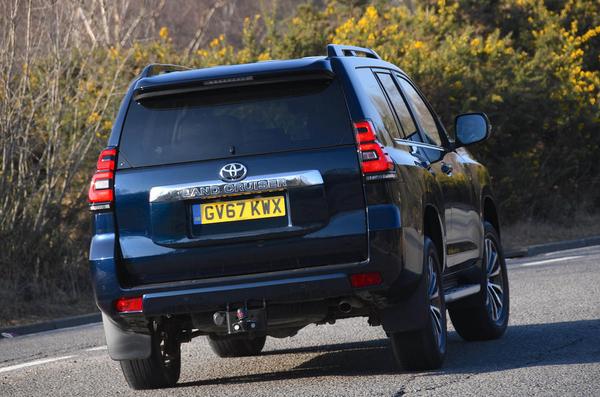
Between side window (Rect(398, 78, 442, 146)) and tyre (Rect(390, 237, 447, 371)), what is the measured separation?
1376 millimetres

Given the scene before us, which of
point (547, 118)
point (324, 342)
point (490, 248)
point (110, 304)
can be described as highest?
point (110, 304)

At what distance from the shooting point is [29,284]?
1528 centimetres

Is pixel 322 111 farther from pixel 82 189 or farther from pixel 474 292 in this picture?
pixel 82 189

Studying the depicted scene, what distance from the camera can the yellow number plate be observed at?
734 centimetres

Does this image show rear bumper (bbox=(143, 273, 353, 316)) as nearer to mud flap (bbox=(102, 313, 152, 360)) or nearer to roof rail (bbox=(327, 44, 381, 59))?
mud flap (bbox=(102, 313, 152, 360))

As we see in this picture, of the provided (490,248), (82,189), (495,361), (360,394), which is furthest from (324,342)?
(82,189)

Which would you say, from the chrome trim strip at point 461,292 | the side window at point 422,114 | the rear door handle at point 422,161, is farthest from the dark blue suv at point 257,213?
the side window at point 422,114

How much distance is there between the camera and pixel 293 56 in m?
24.0

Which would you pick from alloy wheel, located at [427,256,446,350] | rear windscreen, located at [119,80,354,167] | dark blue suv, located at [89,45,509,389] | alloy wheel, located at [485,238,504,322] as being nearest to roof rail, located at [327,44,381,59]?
dark blue suv, located at [89,45,509,389]

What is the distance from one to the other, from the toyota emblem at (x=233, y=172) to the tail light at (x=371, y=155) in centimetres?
65

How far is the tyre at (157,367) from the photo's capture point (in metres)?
7.94

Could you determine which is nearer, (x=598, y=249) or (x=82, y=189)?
(x=82, y=189)

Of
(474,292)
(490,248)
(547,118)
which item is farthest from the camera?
(547,118)

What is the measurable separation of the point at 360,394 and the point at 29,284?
343 inches
